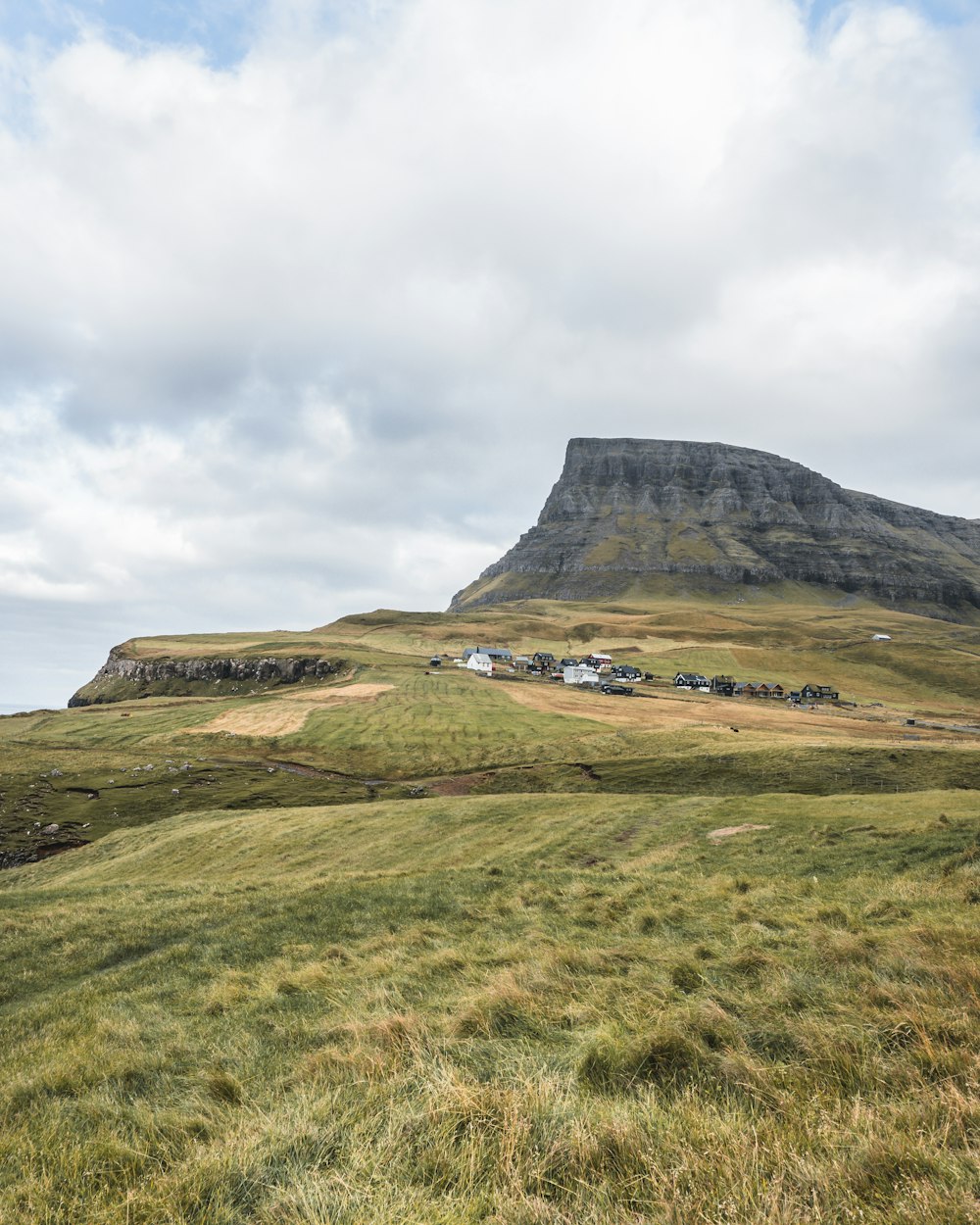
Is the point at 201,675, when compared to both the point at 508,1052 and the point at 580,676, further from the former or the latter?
the point at 508,1052

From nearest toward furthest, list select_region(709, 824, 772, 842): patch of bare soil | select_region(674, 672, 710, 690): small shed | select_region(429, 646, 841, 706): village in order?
select_region(709, 824, 772, 842): patch of bare soil < select_region(429, 646, 841, 706): village < select_region(674, 672, 710, 690): small shed

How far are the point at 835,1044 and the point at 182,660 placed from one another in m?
155

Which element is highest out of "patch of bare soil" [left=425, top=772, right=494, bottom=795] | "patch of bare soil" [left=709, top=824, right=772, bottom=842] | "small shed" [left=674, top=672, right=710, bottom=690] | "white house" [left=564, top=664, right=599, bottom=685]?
"white house" [left=564, top=664, right=599, bottom=685]

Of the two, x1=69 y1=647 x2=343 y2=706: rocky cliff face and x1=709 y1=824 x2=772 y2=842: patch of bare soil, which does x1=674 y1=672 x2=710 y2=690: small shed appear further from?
x1=709 y1=824 x2=772 y2=842: patch of bare soil

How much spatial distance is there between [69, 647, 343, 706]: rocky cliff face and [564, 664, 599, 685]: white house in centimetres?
4742

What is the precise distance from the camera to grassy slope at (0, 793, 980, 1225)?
454 centimetres

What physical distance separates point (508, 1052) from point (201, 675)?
145 metres

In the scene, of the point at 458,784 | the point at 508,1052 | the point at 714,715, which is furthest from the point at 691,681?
the point at 508,1052

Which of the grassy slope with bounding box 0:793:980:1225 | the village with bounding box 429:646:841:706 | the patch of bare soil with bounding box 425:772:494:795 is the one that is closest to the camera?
the grassy slope with bounding box 0:793:980:1225

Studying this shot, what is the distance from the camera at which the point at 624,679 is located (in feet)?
447

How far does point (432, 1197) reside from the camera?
180 inches

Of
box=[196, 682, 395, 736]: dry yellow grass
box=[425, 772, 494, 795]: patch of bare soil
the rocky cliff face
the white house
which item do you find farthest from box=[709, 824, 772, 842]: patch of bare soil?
the rocky cliff face

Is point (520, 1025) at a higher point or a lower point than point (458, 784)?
higher

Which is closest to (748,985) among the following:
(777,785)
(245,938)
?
(245,938)
